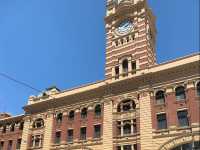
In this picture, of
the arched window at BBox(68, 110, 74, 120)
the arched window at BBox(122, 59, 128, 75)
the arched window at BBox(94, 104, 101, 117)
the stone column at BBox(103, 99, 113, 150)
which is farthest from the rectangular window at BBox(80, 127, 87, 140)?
the arched window at BBox(122, 59, 128, 75)

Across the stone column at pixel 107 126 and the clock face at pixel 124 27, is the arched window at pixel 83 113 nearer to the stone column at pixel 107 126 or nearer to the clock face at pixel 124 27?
the stone column at pixel 107 126

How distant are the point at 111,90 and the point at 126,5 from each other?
602 inches

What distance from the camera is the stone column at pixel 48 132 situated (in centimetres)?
4469

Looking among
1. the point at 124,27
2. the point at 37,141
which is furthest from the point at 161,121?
the point at 37,141

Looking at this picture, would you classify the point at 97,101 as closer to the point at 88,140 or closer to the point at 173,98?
the point at 88,140

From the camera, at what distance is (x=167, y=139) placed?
35.6 metres

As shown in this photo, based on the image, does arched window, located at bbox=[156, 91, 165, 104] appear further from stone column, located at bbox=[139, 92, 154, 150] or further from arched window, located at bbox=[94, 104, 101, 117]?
arched window, located at bbox=[94, 104, 101, 117]

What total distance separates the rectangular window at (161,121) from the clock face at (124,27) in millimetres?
15517

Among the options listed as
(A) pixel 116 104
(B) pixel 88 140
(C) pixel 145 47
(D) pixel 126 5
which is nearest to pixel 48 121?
(B) pixel 88 140

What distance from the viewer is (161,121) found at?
123 ft

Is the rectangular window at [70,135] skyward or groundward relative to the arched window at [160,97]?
groundward

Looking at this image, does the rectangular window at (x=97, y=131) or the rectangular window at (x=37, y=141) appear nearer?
the rectangular window at (x=97, y=131)

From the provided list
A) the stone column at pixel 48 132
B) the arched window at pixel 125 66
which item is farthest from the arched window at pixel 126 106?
the stone column at pixel 48 132

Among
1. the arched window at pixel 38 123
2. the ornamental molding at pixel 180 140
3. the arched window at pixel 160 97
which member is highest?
the arched window at pixel 160 97
